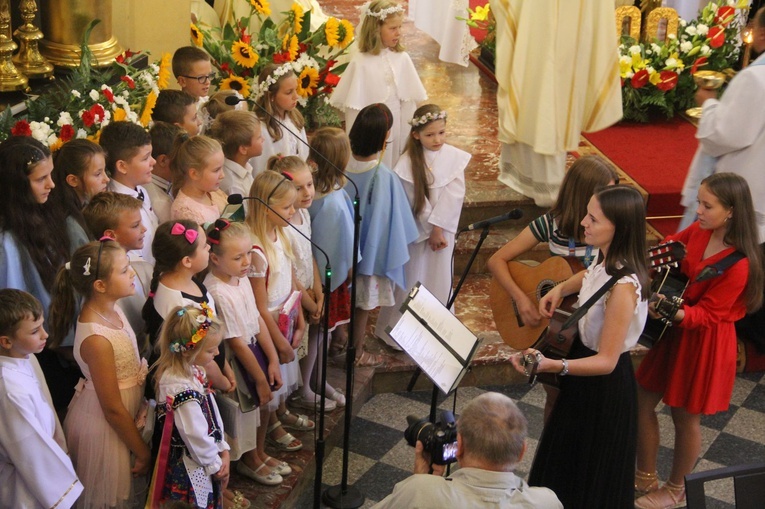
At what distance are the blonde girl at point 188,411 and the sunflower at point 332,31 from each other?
2822 mm

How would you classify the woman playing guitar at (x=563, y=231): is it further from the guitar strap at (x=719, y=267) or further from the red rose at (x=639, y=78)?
the red rose at (x=639, y=78)

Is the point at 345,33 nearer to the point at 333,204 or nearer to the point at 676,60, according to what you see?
the point at 333,204

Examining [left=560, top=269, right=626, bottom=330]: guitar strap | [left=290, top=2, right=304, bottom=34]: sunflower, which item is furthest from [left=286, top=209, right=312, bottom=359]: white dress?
[left=290, top=2, right=304, bottom=34]: sunflower

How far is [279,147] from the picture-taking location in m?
5.36

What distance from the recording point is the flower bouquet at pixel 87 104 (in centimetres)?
440

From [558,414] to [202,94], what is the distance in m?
2.54

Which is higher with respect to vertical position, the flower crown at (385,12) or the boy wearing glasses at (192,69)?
the flower crown at (385,12)

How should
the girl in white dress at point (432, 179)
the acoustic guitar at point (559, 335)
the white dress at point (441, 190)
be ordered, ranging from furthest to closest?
the white dress at point (441, 190) < the girl in white dress at point (432, 179) < the acoustic guitar at point (559, 335)

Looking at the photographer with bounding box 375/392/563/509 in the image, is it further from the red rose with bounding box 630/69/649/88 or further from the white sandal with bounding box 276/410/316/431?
the red rose with bounding box 630/69/649/88

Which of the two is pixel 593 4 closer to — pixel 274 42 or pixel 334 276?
pixel 274 42

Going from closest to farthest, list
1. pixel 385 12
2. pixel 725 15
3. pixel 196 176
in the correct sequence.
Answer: pixel 196 176 < pixel 385 12 < pixel 725 15

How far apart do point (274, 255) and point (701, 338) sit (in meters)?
1.84

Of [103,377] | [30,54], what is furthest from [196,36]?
[103,377]

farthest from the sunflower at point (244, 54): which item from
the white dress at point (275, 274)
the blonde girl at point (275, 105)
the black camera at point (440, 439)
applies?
the black camera at point (440, 439)
